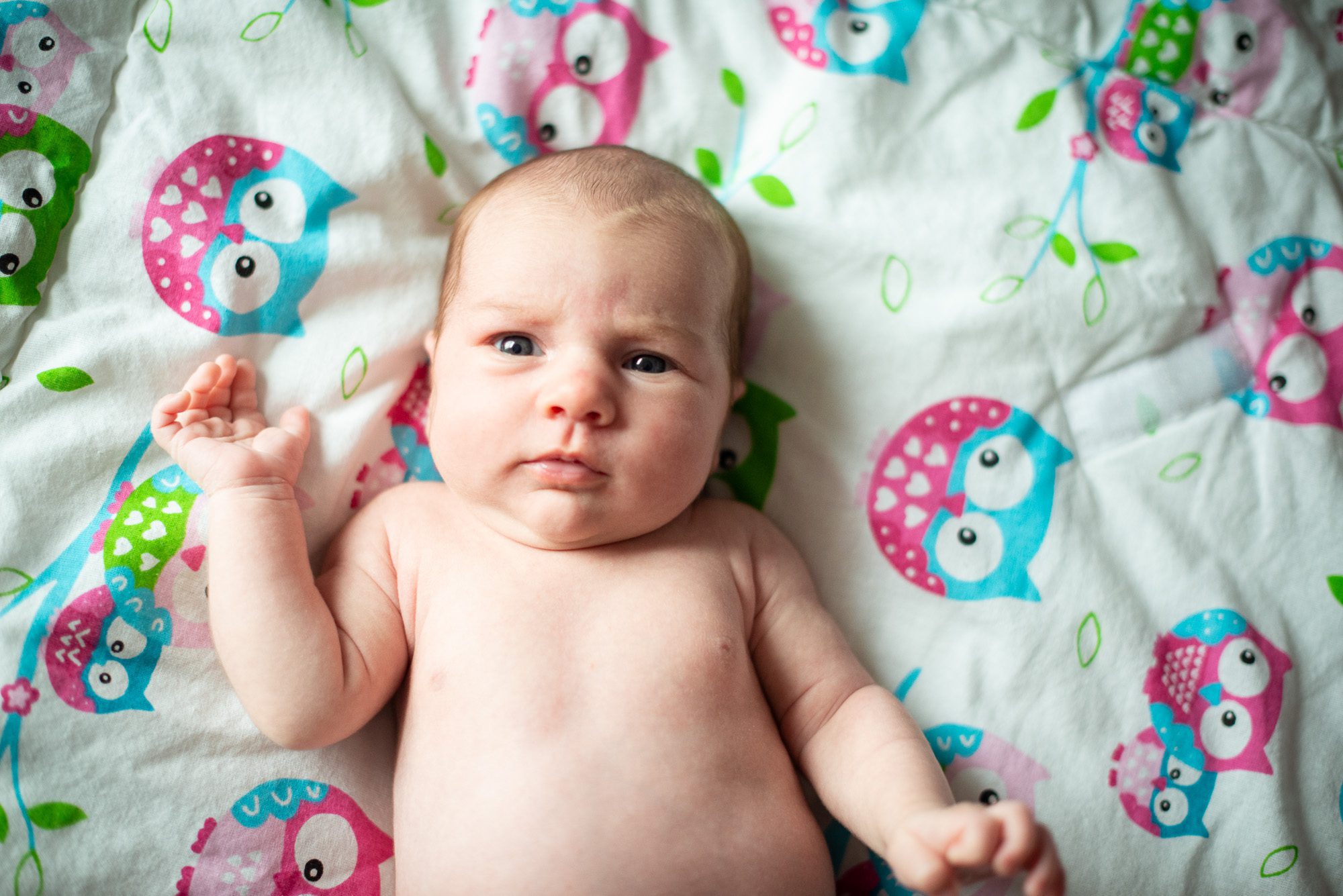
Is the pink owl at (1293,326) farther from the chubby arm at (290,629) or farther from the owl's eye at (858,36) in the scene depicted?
the chubby arm at (290,629)

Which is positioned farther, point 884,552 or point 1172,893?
point 884,552

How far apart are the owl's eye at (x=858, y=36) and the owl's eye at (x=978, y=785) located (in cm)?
104

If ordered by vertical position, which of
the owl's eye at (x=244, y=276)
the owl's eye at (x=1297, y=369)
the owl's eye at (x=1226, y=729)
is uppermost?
the owl's eye at (x=1297, y=369)

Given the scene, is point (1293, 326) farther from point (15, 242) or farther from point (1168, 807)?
point (15, 242)

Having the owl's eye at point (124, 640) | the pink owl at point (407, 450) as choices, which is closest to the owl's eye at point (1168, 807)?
the pink owl at point (407, 450)

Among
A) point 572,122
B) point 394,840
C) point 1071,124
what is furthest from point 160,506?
point 1071,124

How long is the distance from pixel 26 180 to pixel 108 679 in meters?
0.61

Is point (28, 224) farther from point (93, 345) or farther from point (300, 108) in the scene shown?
point (300, 108)

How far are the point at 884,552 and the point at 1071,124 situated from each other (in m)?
0.70

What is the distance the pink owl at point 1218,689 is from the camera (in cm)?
124

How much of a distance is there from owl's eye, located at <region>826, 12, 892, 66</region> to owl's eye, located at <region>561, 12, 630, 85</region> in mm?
315

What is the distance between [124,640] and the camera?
108cm

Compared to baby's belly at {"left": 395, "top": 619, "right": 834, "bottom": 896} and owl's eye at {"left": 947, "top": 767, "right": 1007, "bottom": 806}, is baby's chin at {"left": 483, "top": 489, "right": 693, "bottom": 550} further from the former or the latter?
owl's eye at {"left": 947, "top": 767, "right": 1007, "bottom": 806}

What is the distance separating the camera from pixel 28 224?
1.12 m
